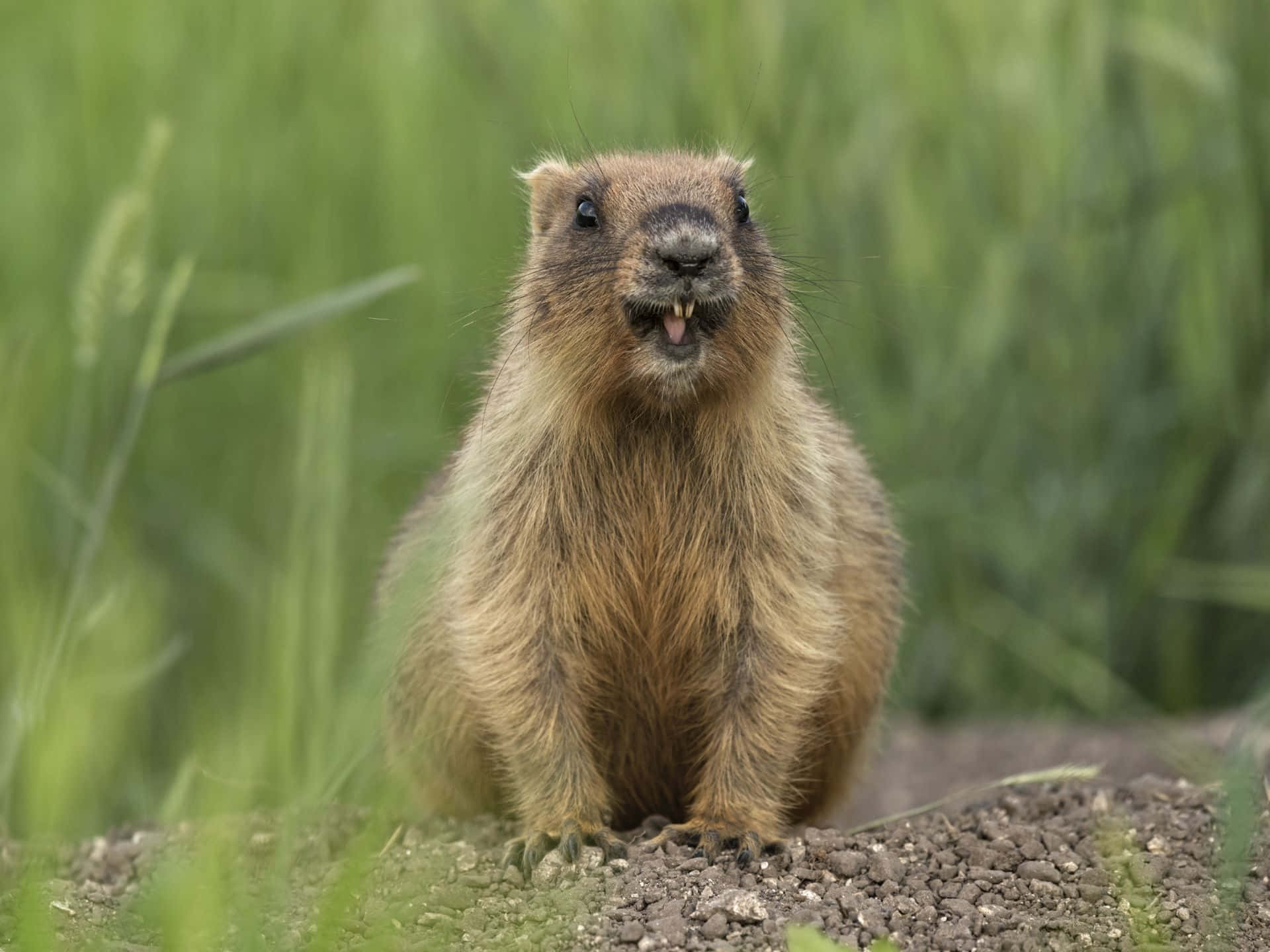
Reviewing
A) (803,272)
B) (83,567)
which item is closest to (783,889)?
(83,567)

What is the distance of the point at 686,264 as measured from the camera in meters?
4.67

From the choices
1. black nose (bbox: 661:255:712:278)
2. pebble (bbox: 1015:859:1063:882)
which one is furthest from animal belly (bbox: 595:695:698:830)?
black nose (bbox: 661:255:712:278)

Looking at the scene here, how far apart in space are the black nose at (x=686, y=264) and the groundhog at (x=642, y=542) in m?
0.13

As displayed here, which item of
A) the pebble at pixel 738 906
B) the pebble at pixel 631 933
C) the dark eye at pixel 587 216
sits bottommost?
the pebble at pixel 631 933

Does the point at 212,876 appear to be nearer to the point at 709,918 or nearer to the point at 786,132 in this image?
the point at 709,918

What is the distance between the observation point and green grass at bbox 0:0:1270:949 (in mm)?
7453

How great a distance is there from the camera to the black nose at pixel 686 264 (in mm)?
4664

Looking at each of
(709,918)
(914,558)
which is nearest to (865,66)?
(914,558)

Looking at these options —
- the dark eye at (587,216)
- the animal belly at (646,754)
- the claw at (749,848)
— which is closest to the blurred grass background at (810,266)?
the dark eye at (587,216)

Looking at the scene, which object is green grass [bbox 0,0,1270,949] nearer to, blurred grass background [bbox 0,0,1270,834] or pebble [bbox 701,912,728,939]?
blurred grass background [bbox 0,0,1270,834]

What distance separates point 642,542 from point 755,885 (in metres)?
1.24

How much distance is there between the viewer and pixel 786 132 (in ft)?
24.6

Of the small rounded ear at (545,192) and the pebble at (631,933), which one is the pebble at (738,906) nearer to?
the pebble at (631,933)

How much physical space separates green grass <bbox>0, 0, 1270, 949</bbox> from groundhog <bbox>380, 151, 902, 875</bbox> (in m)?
1.86
